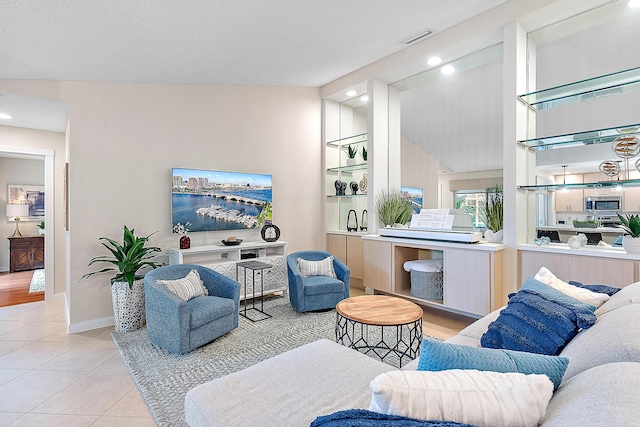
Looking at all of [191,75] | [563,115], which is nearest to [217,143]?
[191,75]

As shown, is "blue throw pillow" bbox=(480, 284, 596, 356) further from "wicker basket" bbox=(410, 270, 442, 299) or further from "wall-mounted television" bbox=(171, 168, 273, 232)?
"wall-mounted television" bbox=(171, 168, 273, 232)

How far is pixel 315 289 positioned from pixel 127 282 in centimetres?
194

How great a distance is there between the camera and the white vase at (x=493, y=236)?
3.52m

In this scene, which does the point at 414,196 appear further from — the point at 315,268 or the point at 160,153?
the point at 160,153

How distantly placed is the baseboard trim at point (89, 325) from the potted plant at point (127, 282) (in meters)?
0.28

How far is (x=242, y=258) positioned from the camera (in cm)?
440

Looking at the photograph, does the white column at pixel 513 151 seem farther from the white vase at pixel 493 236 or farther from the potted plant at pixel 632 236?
the potted plant at pixel 632 236

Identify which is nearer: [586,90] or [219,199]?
[586,90]

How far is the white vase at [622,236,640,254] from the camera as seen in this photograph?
2.67 meters

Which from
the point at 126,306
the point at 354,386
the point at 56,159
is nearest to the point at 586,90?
the point at 354,386

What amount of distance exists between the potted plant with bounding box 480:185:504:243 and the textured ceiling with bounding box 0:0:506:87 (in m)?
1.87

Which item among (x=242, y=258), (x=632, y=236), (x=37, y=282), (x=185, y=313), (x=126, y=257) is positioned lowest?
(x=37, y=282)

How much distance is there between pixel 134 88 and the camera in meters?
3.82

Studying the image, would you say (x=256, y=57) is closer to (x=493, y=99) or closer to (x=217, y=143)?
(x=217, y=143)
